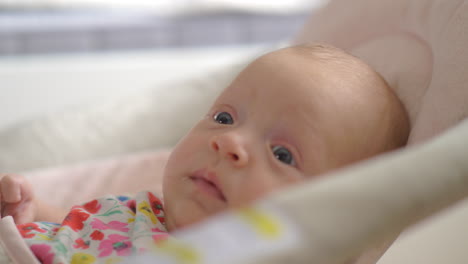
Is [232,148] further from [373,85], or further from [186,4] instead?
[186,4]

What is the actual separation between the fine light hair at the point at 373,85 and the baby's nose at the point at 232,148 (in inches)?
5.8

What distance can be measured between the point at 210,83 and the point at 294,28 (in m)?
0.77

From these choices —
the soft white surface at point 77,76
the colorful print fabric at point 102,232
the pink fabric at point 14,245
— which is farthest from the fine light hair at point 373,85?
the soft white surface at point 77,76

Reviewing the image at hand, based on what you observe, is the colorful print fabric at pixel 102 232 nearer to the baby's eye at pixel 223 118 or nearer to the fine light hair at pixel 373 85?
the baby's eye at pixel 223 118

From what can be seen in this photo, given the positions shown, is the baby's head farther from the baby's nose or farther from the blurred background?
the blurred background

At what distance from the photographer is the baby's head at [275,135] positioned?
624mm

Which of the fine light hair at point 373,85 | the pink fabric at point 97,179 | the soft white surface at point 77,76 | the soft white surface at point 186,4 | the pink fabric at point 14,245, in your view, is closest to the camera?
the pink fabric at point 14,245

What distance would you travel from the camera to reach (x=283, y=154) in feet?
2.12

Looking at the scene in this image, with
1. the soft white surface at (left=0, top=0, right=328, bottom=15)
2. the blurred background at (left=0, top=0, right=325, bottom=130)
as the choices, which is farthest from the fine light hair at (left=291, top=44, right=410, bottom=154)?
the soft white surface at (left=0, top=0, right=328, bottom=15)

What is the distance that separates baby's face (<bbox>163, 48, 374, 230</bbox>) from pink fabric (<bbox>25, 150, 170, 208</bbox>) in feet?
1.15

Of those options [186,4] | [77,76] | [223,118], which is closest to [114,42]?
[77,76]

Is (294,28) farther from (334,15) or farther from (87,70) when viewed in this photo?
(334,15)

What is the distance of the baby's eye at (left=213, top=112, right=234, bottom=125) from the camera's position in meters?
0.69

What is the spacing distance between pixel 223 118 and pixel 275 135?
0.08m
